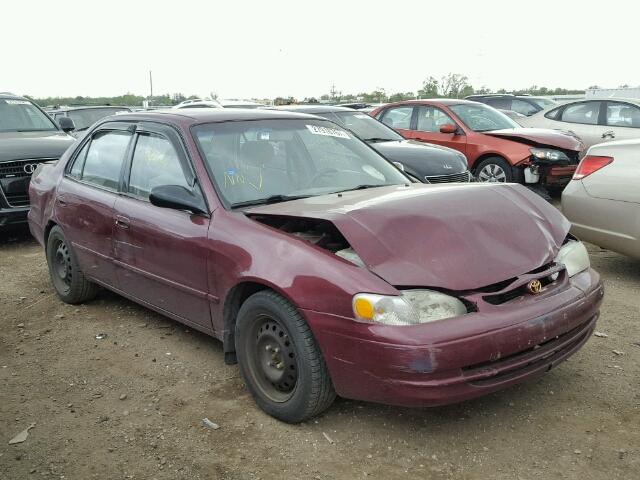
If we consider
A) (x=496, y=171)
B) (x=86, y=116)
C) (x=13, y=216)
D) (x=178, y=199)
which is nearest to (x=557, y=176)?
(x=496, y=171)

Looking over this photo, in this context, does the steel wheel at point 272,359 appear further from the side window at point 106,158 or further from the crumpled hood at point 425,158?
the crumpled hood at point 425,158

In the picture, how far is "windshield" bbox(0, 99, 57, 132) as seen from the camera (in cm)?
888

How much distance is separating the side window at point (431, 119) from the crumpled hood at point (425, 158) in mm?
1952

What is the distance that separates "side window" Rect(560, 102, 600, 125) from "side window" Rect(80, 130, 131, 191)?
8.67m

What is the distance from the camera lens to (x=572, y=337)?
328cm

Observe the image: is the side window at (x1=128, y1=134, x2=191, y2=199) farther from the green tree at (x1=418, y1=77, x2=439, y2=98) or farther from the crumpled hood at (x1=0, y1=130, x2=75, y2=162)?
the green tree at (x1=418, y1=77, x2=439, y2=98)

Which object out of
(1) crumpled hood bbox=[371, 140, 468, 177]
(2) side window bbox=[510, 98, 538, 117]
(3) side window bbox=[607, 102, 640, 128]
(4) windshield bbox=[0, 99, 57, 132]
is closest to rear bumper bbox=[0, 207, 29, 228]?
(4) windshield bbox=[0, 99, 57, 132]

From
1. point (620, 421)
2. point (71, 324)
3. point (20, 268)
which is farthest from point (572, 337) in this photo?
point (20, 268)

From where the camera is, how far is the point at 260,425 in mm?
3352

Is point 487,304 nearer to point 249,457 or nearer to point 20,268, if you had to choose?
point 249,457

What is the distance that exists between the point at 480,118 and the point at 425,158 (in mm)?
2759

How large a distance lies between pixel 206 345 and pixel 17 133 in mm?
5676

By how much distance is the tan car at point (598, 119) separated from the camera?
10570 millimetres

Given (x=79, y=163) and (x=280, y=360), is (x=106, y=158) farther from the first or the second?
(x=280, y=360)
